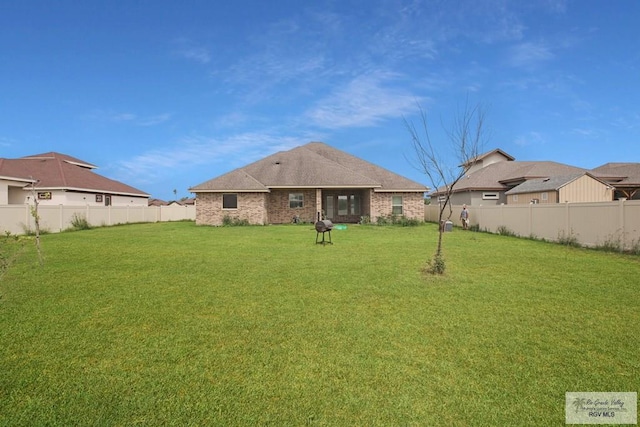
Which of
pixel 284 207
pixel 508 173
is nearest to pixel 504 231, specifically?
pixel 284 207

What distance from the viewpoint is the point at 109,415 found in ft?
8.57

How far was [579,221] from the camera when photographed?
1238cm

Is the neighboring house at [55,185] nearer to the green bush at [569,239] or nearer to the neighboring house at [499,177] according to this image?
the green bush at [569,239]

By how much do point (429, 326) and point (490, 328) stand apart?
2.49ft

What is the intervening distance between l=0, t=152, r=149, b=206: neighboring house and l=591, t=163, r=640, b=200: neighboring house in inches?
1543

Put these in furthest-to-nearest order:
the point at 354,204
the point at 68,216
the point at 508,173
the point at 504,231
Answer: the point at 508,173 → the point at 354,204 → the point at 68,216 → the point at 504,231

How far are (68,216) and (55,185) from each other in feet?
24.2

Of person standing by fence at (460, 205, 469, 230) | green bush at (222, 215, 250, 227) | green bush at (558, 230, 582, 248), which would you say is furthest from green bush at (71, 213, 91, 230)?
green bush at (558, 230, 582, 248)

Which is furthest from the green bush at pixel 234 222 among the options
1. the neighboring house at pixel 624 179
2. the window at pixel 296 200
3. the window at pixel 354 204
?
the neighboring house at pixel 624 179

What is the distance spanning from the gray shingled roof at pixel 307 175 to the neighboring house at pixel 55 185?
10562 mm

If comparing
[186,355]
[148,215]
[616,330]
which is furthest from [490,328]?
[148,215]

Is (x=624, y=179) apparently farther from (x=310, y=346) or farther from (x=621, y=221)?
(x=310, y=346)

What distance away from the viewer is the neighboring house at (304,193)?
77.7ft

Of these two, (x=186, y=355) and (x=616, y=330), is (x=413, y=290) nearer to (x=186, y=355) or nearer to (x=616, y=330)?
(x=616, y=330)
